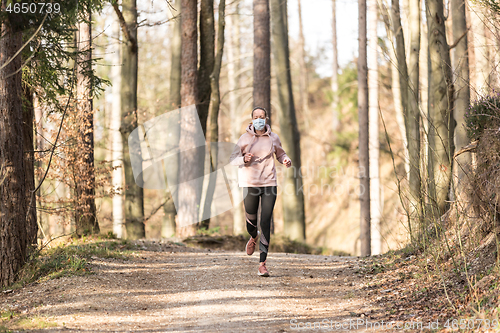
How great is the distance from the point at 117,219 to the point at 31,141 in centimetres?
934

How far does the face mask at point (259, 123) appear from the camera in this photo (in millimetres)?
7246

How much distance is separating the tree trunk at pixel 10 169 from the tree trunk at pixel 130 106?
19.5 feet

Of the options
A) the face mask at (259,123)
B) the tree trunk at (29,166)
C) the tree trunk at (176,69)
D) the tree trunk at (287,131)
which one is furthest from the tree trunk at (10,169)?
A: the tree trunk at (287,131)

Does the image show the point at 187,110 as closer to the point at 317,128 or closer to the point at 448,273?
the point at 448,273

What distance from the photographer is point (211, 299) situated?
20.4 ft

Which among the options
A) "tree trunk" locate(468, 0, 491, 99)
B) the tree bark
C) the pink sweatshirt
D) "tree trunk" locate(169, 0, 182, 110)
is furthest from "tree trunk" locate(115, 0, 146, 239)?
"tree trunk" locate(468, 0, 491, 99)

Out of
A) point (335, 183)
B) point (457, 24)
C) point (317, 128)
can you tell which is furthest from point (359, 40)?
point (317, 128)

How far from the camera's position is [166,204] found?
16844 mm

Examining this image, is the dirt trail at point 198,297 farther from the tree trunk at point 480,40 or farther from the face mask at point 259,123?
the tree trunk at point 480,40

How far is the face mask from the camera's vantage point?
285 inches

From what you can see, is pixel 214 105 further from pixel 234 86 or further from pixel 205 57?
pixel 234 86

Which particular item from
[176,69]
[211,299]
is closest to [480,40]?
[211,299]

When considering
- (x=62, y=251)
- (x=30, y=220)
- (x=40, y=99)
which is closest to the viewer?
(x=30, y=220)

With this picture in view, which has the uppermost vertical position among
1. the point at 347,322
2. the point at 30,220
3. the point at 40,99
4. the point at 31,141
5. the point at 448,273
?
the point at 40,99
